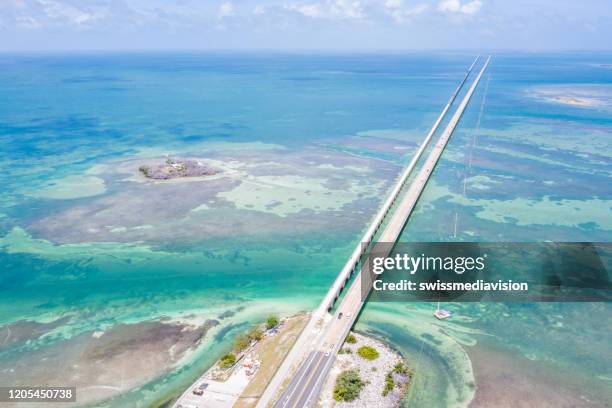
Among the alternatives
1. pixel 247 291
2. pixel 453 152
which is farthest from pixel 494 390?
pixel 453 152

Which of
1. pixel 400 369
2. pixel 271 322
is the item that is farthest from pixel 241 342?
pixel 400 369

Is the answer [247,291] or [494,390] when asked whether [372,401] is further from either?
[247,291]

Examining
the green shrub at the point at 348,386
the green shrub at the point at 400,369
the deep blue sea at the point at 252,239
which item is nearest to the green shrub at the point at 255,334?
the deep blue sea at the point at 252,239

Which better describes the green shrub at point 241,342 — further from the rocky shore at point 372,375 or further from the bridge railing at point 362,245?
the rocky shore at point 372,375

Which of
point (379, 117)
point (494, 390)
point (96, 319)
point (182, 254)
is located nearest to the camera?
point (494, 390)

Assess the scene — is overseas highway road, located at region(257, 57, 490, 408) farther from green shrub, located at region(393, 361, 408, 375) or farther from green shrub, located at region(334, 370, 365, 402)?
green shrub, located at region(393, 361, 408, 375)

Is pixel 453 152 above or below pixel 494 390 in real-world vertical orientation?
above
